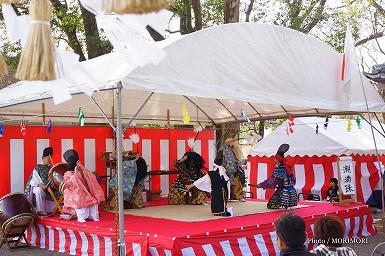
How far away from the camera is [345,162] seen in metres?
8.98

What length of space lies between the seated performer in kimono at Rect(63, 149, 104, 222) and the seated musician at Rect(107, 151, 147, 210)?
1.13m

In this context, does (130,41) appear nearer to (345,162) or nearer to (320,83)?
(320,83)

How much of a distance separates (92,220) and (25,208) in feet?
3.89

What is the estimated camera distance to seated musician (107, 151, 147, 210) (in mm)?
8562

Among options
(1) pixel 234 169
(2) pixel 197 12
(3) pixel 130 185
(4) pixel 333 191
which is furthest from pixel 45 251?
(2) pixel 197 12

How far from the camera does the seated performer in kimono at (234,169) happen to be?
9.20 metres

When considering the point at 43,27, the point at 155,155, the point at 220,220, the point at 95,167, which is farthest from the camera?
the point at 155,155

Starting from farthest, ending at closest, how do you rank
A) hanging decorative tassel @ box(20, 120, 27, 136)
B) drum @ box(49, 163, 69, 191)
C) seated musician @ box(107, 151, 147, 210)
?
seated musician @ box(107, 151, 147, 210) < hanging decorative tassel @ box(20, 120, 27, 136) < drum @ box(49, 163, 69, 191)

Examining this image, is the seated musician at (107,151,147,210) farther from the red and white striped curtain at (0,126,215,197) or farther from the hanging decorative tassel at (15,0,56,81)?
the hanging decorative tassel at (15,0,56,81)

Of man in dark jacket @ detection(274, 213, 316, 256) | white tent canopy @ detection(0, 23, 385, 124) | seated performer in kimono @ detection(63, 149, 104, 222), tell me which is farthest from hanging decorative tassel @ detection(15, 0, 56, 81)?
seated performer in kimono @ detection(63, 149, 104, 222)

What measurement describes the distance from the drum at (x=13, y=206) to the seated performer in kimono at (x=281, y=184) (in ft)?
11.4

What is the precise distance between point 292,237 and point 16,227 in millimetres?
5455

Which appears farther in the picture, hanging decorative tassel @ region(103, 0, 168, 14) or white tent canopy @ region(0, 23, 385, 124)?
white tent canopy @ region(0, 23, 385, 124)

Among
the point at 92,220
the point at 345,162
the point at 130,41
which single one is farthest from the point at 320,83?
the point at 130,41
